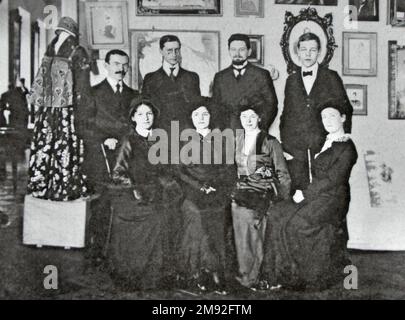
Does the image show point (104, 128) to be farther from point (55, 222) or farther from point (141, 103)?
point (55, 222)

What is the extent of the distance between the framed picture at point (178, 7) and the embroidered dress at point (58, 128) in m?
0.62

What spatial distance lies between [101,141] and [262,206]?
140cm

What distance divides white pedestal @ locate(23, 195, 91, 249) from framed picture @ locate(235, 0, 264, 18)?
197cm

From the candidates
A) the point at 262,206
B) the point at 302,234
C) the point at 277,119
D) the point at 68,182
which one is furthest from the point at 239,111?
the point at 68,182

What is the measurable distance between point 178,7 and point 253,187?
5.25 ft

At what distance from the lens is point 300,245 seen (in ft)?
14.6

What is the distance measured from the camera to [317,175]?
14.8ft

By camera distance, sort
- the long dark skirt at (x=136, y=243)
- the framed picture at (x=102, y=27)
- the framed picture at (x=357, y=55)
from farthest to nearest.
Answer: the framed picture at (x=357, y=55), the framed picture at (x=102, y=27), the long dark skirt at (x=136, y=243)

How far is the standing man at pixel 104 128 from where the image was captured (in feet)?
14.5

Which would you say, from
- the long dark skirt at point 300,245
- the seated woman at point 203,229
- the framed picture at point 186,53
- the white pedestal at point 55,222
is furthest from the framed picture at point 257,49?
the white pedestal at point 55,222

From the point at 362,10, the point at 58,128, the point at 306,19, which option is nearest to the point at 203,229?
the point at 58,128

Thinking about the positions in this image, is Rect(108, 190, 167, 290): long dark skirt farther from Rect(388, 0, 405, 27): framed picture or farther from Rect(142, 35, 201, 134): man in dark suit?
Rect(388, 0, 405, 27): framed picture

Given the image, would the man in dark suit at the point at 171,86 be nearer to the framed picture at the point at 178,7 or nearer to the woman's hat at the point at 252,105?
the framed picture at the point at 178,7
